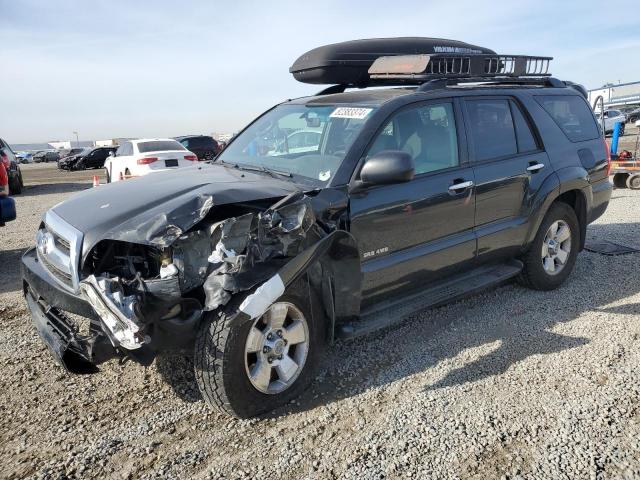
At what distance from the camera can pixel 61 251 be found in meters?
2.95

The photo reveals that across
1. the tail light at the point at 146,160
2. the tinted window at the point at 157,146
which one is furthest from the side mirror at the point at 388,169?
the tinted window at the point at 157,146

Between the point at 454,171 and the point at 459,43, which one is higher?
the point at 459,43

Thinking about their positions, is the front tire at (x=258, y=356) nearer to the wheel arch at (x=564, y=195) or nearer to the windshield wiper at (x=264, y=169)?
the windshield wiper at (x=264, y=169)

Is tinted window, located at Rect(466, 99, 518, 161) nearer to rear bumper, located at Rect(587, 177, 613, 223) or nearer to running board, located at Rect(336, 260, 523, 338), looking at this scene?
running board, located at Rect(336, 260, 523, 338)

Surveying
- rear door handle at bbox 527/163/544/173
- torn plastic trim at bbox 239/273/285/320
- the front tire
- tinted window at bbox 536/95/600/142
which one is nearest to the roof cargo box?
tinted window at bbox 536/95/600/142

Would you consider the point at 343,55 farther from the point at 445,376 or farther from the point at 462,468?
the point at 462,468

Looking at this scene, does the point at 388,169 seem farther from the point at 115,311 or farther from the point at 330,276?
the point at 115,311

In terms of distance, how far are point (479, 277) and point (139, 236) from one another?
2837 millimetres

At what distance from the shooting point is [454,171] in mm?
3844

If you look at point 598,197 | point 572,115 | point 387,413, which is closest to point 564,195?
point 598,197

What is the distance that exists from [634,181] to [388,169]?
9739mm

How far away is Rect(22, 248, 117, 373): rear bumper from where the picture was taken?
255cm

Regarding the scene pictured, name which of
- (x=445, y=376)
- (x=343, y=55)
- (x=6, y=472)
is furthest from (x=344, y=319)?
(x=343, y=55)

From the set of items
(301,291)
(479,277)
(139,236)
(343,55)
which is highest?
(343,55)
